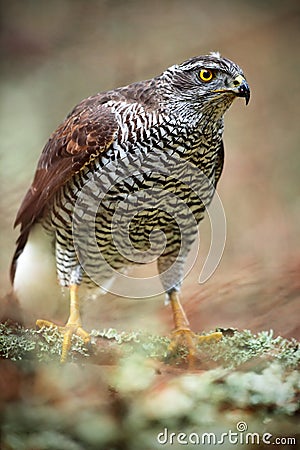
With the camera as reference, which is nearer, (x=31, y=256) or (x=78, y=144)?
(x=78, y=144)

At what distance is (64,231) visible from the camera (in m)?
2.08

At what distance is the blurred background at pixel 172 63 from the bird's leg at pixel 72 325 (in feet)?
0.84

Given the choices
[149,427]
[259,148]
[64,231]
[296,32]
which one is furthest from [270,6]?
[149,427]

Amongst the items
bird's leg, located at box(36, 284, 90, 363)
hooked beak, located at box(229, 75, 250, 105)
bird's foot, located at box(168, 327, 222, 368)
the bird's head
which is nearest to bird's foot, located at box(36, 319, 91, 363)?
bird's leg, located at box(36, 284, 90, 363)

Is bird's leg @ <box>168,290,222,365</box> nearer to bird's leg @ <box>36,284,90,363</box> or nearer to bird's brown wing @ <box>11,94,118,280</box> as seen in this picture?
bird's leg @ <box>36,284,90,363</box>

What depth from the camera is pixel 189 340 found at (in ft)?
6.79

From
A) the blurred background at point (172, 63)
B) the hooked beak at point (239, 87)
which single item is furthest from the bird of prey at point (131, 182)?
the blurred background at point (172, 63)

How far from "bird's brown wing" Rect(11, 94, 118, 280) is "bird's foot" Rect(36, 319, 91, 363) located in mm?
326

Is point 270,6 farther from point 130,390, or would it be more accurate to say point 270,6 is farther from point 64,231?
point 130,390

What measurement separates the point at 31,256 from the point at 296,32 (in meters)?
1.32

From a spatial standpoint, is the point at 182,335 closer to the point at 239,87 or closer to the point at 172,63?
the point at 239,87

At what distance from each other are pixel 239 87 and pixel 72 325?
0.92 metres

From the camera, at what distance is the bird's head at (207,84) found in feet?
5.92

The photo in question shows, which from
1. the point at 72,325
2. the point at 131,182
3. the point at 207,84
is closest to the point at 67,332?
the point at 72,325
